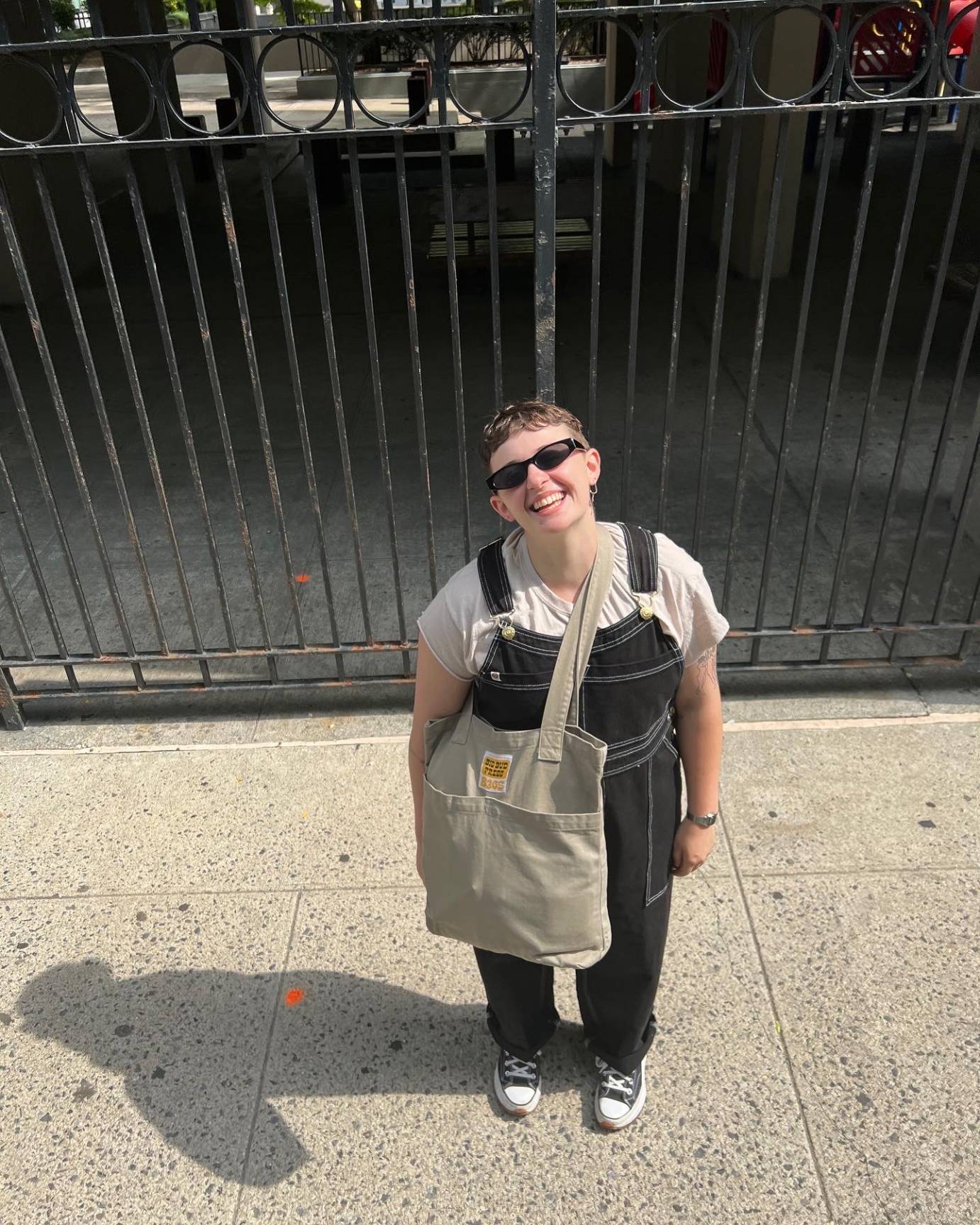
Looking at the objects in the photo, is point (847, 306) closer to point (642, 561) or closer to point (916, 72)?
point (916, 72)

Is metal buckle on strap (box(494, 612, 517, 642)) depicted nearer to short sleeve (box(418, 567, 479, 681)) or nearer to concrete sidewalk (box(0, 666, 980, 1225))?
short sleeve (box(418, 567, 479, 681))

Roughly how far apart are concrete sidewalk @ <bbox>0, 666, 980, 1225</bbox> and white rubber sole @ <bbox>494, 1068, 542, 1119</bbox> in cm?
3

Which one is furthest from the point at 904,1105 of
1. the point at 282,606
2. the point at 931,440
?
the point at 931,440

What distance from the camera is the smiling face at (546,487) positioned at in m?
1.71

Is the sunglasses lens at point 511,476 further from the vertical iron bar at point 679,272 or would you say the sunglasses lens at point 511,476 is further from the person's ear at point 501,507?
the vertical iron bar at point 679,272

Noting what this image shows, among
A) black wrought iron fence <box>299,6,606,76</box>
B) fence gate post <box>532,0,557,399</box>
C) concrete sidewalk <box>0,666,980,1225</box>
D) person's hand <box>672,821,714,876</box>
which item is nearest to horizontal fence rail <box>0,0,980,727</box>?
fence gate post <box>532,0,557,399</box>

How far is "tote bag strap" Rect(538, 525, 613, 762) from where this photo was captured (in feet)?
5.76

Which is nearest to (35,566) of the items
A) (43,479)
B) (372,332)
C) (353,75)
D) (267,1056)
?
(43,479)

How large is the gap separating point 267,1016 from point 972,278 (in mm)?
6864

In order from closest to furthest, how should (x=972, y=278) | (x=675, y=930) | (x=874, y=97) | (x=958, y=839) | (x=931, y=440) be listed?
(x=874, y=97)
(x=675, y=930)
(x=958, y=839)
(x=931, y=440)
(x=972, y=278)

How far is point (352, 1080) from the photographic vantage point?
2.54 m

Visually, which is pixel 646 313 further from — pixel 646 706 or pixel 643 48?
pixel 646 706

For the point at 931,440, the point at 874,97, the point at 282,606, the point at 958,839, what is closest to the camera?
the point at 874,97

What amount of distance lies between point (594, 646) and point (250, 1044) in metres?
1.64
